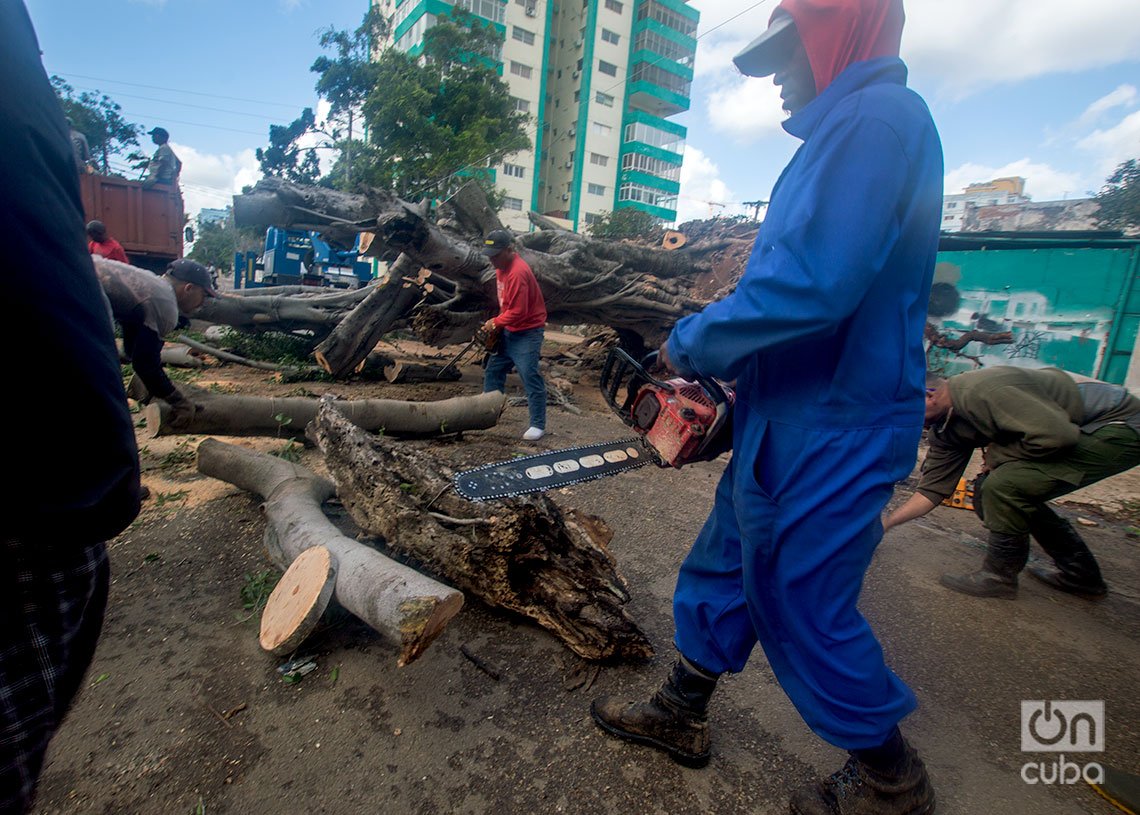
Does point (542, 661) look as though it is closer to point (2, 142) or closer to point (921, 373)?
point (921, 373)

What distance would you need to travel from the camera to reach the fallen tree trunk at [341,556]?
175cm

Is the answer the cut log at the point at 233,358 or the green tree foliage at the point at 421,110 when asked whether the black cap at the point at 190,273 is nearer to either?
the cut log at the point at 233,358

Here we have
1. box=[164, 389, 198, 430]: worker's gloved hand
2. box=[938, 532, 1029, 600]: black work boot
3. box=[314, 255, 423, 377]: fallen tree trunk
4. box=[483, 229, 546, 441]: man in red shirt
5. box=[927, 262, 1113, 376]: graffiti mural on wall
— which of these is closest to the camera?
box=[938, 532, 1029, 600]: black work boot

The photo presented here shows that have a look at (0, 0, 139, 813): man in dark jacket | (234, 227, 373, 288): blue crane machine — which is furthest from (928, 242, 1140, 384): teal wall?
(234, 227, 373, 288): blue crane machine

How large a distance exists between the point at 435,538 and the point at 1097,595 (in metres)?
3.53

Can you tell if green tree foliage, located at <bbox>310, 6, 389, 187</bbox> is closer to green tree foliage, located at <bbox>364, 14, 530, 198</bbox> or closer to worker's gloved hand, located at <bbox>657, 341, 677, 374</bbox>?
green tree foliage, located at <bbox>364, 14, 530, 198</bbox>

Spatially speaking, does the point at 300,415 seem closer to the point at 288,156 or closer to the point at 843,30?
the point at 843,30

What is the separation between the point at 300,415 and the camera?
4137 millimetres

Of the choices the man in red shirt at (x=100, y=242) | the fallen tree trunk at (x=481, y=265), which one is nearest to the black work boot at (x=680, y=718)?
the fallen tree trunk at (x=481, y=265)

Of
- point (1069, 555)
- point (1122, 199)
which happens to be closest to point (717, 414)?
point (1069, 555)

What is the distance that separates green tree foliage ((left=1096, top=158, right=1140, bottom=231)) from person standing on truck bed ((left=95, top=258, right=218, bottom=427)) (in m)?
18.1

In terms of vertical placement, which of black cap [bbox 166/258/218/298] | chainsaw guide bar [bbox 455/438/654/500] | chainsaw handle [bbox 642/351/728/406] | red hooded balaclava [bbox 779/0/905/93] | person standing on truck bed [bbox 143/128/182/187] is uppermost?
person standing on truck bed [bbox 143/128/182/187]

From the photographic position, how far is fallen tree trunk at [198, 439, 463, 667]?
175 cm

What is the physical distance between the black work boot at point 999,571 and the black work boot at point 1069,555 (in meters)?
0.15
